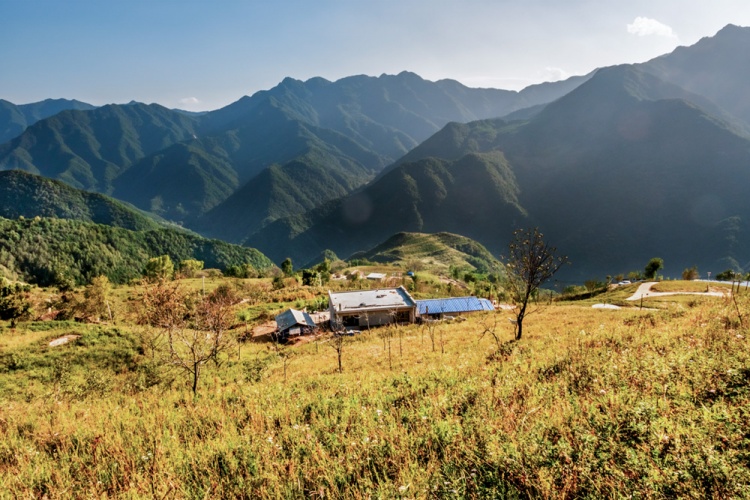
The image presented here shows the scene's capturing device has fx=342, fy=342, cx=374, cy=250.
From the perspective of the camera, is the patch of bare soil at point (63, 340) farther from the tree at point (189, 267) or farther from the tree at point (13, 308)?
the tree at point (189, 267)

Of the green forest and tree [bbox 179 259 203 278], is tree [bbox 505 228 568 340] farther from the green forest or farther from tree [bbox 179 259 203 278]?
the green forest

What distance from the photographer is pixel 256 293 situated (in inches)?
2776

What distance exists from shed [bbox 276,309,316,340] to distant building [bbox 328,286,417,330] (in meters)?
4.17

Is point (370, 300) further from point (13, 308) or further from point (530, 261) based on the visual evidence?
point (13, 308)

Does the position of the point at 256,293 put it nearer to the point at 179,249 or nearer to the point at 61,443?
the point at 61,443

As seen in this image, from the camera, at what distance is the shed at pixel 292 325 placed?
43.1 meters

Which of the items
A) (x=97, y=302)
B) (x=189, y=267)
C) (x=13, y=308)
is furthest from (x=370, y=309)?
(x=189, y=267)

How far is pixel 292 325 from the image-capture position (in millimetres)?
43562

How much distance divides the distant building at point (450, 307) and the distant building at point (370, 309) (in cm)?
282

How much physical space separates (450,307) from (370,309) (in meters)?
13.6

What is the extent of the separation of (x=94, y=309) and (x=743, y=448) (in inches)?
2518

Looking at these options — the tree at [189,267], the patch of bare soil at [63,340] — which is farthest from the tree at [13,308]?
the tree at [189,267]

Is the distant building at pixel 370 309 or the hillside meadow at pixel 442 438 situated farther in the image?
the distant building at pixel 370 309

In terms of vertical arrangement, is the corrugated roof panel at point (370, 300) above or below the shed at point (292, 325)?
above
